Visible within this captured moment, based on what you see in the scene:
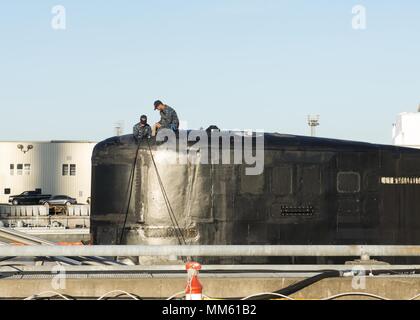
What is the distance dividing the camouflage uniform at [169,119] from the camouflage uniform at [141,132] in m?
0.43

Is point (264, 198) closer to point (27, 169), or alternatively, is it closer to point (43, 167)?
point (43, 167)

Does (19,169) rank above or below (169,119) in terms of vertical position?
below

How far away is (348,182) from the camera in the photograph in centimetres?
1473

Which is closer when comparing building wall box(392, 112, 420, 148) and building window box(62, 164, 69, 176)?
building wall box(392, 112, 420, 148)

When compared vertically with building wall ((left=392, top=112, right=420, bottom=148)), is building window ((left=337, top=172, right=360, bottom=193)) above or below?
below

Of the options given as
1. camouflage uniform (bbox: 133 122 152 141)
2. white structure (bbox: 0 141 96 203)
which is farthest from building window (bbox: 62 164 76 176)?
camouflage uniform (bbox: 133 122 152 141)

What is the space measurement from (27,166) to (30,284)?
65685mm

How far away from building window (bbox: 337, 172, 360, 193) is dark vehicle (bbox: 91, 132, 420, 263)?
0.9 inches

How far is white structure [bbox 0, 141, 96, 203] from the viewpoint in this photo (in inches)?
2859

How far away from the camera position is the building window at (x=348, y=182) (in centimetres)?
1465

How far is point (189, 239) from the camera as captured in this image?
14.0 meters

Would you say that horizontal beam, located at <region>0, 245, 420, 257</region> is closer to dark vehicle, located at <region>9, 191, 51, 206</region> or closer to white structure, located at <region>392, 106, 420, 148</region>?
white structure, located at <region>392, 106, 420, 148</region>

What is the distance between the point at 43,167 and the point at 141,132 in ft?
201

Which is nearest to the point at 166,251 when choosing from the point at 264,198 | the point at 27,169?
the point at 264,198
